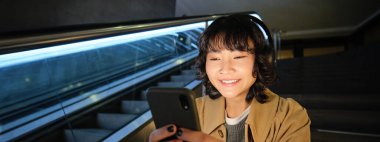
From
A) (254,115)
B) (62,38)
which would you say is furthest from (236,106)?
(62,38)

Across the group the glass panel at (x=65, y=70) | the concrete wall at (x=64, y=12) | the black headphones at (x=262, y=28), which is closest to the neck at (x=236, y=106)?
the black headphones at (x=262, y=28)

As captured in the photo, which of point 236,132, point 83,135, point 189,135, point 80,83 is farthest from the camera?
point 80,83

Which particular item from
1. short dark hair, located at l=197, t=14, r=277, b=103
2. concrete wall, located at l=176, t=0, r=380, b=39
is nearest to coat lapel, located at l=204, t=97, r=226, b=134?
short dark hair, located at l=197, t=14, r=277, b=103

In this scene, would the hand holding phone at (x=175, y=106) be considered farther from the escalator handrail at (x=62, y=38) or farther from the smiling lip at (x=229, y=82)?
the escalator handrail at (x=62, y=38)

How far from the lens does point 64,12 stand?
2816 millimetres

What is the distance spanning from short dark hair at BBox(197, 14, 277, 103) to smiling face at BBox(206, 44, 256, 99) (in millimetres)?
18

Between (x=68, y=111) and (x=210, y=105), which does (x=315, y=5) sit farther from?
(x=210, y=105)

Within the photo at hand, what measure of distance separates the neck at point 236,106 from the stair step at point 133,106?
2.31 meters

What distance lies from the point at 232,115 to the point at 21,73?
208 cm

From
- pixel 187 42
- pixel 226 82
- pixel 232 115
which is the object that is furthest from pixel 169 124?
pixel 187 42

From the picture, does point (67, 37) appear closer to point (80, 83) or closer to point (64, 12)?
point (64, 12)

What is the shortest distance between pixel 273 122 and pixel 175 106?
393 mm

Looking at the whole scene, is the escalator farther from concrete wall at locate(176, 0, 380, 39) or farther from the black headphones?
concrete wall at locate(176, 0, 380, 39)

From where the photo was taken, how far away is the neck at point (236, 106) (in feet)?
3.51
